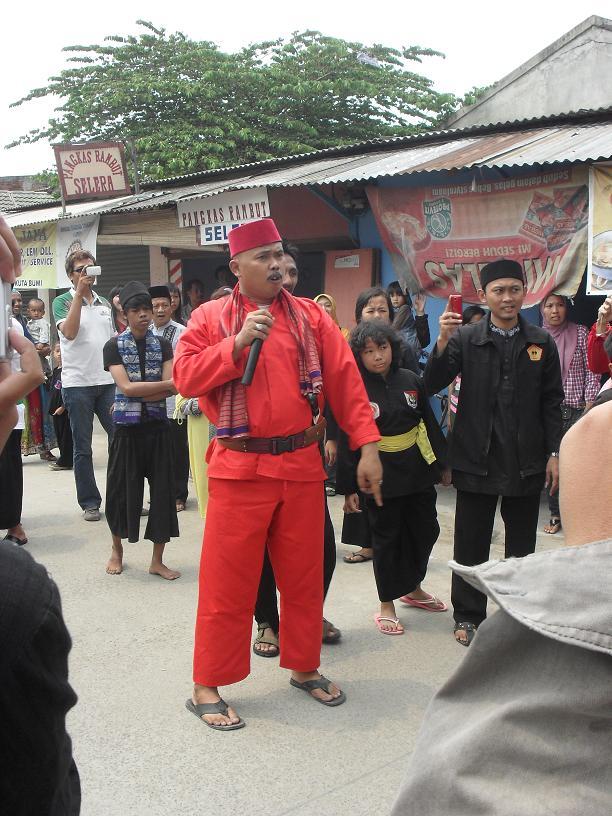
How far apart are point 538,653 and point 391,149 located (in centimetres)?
844

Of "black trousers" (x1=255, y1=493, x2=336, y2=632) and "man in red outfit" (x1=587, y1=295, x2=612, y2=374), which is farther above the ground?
"man in red outfit" (x1=587, y1=295, x2=612, y2=374)

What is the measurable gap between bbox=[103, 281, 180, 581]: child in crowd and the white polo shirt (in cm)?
145

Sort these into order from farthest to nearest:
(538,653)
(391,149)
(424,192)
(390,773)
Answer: (391,149) → (424,192) → (390,773) → (538,653)

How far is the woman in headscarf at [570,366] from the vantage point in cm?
643

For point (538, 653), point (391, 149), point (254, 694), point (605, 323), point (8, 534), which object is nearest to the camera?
point (538, 653)

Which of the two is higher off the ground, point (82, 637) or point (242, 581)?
point (242, 581)

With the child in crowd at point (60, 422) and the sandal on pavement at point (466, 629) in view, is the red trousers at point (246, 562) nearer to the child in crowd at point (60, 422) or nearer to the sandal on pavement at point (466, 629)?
the sandal on pavement at point (466, 629)

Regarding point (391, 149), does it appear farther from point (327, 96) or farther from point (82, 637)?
point (327, 96)

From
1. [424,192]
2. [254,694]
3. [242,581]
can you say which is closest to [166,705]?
[254,694]

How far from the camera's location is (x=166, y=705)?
3697 mm

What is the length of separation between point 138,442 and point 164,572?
812 millimetres

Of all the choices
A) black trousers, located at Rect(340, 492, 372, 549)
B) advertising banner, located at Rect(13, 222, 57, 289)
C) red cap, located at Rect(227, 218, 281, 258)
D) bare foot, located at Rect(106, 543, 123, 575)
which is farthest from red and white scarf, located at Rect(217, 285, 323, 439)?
advertising banner, located at Rect(13, 222, 57, 289)

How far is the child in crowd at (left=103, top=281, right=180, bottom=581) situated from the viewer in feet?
17.5

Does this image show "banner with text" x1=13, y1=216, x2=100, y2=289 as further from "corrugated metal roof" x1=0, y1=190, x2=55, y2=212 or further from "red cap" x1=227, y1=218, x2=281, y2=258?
"corrugated metal roof" x1=0, y1=190, x2=55, y2=212
